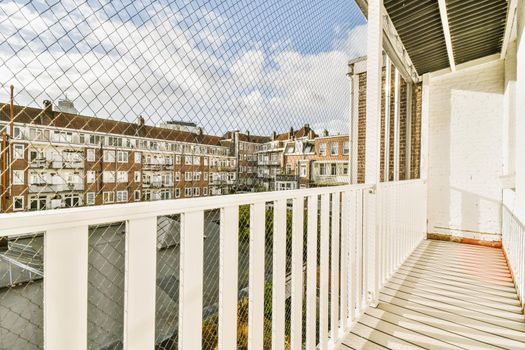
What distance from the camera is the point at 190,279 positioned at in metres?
0.85

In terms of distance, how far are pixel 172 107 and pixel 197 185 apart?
35cm

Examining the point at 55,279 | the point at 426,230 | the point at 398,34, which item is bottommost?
the point at 426,230

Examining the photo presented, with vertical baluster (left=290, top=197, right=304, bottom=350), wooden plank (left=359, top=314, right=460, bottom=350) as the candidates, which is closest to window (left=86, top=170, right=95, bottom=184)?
vertical baluster (left=290, top=197, right=304, bottom=350)

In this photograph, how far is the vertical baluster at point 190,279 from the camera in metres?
0.83

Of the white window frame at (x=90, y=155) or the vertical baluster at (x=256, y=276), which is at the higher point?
the white window frame at (x=90, y=155)

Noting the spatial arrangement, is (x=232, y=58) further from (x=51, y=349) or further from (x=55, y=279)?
(x=51, y=349)

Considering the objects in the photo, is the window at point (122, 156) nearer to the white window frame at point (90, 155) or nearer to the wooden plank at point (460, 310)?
the white window frame at point (90, 155)

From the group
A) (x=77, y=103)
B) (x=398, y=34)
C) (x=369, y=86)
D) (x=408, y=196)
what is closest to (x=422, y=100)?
(x=398, y=34)

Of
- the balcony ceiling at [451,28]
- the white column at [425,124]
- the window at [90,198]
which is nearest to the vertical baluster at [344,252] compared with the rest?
the window at [90,198]

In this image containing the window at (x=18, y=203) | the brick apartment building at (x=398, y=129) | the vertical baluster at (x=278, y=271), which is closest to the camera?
the window at (x=18, y=203)

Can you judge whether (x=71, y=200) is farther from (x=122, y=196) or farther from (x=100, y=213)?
(x=100, y=213)

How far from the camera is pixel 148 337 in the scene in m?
0.75

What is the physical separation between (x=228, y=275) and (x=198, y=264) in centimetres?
17

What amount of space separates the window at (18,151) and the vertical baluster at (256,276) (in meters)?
0.75
